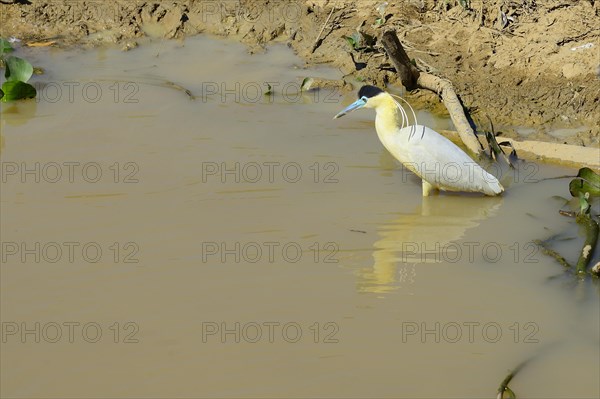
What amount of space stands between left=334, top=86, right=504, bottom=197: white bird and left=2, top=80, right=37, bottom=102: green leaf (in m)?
3.11

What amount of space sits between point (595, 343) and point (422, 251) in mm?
1467

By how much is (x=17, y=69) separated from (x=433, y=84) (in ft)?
12.3

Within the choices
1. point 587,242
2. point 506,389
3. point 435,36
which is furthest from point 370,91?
point 506,389

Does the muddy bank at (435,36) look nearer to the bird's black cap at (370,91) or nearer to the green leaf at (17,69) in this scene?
the green leaf at (17,69)

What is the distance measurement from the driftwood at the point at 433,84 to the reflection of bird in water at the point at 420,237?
665 millimetres

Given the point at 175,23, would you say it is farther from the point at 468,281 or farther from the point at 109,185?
the point at 468,281

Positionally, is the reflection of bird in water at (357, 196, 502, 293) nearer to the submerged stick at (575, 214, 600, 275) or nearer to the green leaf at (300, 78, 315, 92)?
the submerged stick at (575, 214, 600, 275)

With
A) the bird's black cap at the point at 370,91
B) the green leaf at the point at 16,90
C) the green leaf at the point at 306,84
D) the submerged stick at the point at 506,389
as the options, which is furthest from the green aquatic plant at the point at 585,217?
the green leaf at the point at 16,90

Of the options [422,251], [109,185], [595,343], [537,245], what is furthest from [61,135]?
[595,343]

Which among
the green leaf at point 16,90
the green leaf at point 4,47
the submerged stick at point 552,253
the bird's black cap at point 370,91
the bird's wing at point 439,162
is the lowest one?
the submerged stick at point 552,253

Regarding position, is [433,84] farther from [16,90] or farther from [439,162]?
[16,90]

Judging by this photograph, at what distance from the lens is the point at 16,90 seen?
28.5 feet

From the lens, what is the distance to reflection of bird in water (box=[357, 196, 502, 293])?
627 centimetres

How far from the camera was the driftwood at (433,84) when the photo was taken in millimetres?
7941
